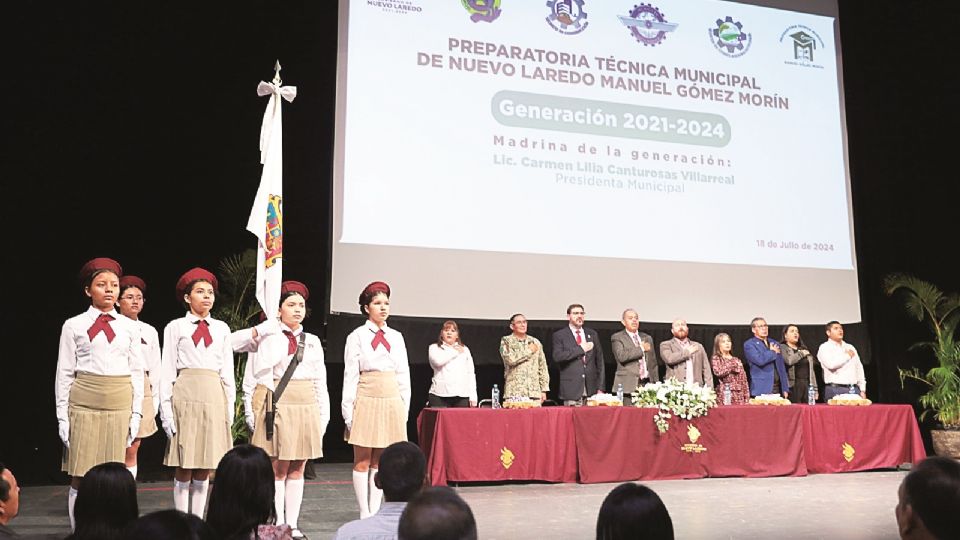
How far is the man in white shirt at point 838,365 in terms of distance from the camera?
784cm

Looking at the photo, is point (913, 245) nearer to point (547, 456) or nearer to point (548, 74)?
point (548, 74)

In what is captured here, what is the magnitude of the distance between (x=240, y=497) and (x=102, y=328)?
235 centimetres

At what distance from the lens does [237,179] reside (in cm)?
766

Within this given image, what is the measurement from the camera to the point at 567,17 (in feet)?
25.2

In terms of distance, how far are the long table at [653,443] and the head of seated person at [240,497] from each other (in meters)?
4.05

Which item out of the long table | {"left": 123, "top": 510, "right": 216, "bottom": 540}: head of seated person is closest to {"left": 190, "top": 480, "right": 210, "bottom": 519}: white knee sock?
the long table

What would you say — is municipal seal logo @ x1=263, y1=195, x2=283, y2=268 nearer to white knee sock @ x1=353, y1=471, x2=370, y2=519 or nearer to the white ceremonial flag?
the white ceremonial flag

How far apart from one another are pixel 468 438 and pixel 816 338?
4.43m

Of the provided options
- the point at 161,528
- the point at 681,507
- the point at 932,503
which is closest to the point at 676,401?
the point at 681,507

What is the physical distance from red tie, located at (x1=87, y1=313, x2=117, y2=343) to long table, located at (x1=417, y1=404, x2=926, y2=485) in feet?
8.52

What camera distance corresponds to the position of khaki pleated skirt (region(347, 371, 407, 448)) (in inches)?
180

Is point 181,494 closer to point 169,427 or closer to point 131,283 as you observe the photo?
point 169,427

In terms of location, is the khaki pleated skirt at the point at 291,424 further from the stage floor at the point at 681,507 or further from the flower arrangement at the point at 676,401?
the flower arrangement at the point at 676,401

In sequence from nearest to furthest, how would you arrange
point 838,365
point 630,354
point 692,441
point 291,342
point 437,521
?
point 437,521
point 291,342
point 692,441
point 630,354
point 838,365
